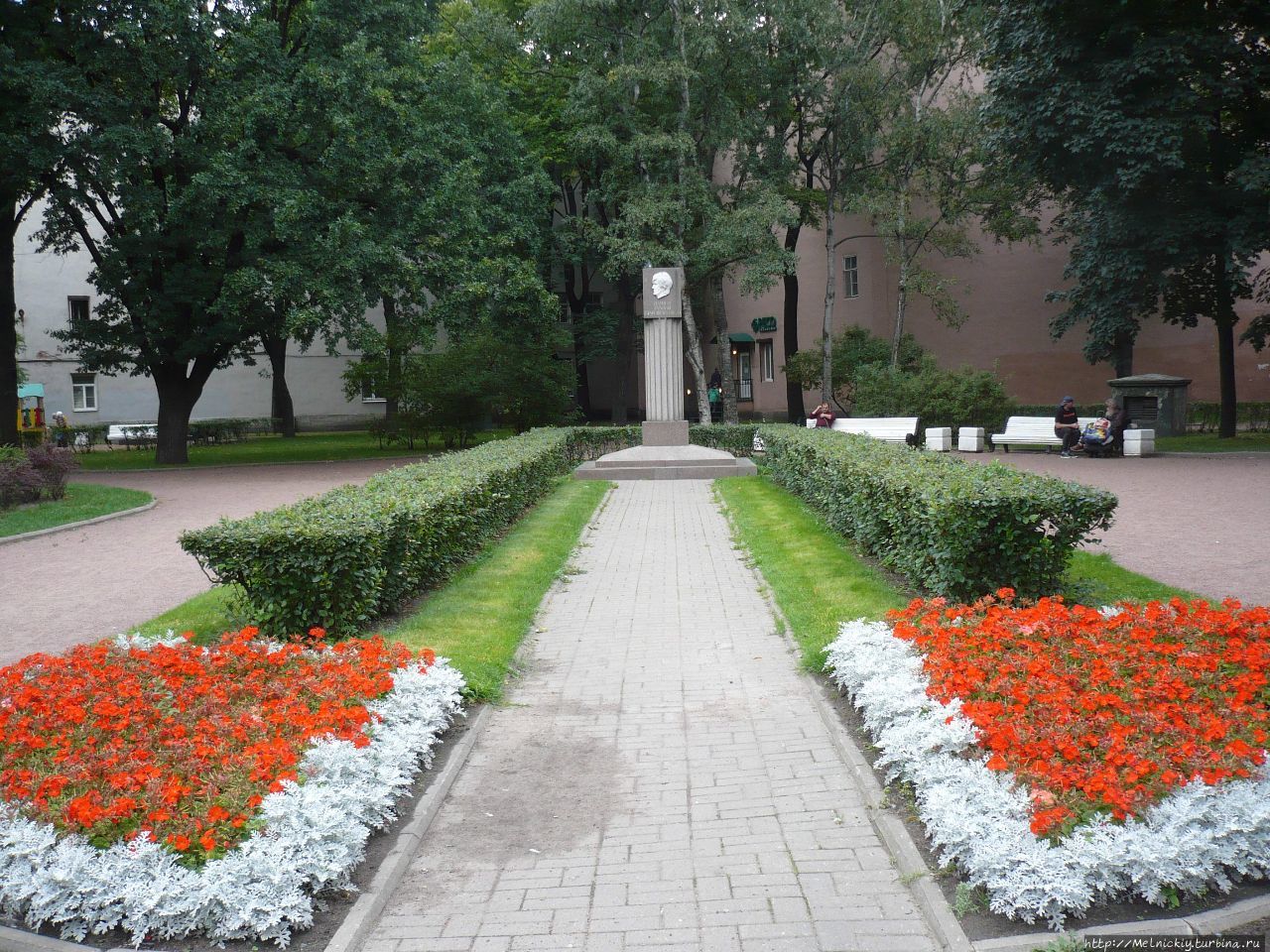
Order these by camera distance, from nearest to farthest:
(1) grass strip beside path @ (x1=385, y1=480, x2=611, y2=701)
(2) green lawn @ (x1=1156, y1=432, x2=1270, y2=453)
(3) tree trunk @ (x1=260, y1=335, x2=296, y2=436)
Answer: (1) grass strip beside path @ (x1=385, y1=480, x2=611, y2=701) → (2) green lawn @ (x1=1156, y1=432, x2=1270, y2=453) → (3) tree trunk @ (x1=260, y1=335, x2=296, y2=436)

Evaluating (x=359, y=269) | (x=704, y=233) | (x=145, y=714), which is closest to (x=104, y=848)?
(x=145, y=714)

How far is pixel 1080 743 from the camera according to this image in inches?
174

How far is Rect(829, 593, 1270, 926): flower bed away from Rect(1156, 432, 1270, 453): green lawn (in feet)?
61.6

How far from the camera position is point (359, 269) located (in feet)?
76.1

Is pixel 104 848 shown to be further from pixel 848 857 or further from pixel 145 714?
pixel 848 857

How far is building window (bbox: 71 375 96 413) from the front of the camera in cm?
Answer: 4506

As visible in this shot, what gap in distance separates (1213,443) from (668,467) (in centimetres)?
1353

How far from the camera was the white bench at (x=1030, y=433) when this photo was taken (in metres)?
24.9

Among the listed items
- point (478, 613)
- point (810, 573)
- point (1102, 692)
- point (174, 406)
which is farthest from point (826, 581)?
point (174, 406)

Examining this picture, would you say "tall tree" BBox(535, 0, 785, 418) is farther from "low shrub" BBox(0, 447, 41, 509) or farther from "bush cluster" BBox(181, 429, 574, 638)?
"bush cluster" BBox(181, 429, 574, 638)

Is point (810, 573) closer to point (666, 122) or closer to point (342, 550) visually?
point (342, 550)

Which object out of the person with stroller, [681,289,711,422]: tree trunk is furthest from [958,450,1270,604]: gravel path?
[681,289,711,422]: tree trunk

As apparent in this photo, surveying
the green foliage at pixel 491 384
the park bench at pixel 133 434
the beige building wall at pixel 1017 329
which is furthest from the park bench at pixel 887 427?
the park bench at pixel 133 434

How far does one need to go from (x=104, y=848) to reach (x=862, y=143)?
3013 cm
